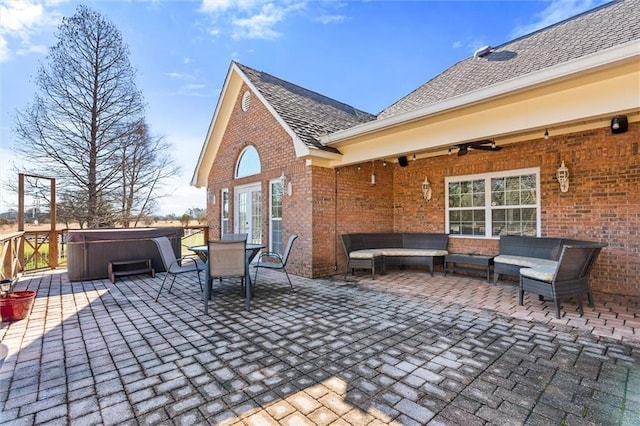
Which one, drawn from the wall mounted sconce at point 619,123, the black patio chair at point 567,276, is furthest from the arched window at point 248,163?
the wall mounted sconce at point 619,123

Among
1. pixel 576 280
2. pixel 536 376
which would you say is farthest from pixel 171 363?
pixel 576 280

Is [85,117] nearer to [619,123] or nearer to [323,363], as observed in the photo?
[323,363]

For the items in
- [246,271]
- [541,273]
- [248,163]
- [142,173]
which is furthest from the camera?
[142,173]

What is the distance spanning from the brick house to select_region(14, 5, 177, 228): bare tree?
579 cm

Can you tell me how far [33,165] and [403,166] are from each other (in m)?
14.5

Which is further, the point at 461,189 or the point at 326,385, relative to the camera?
the point at 461,189

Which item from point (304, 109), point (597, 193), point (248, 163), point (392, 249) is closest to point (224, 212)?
point (248, 163)

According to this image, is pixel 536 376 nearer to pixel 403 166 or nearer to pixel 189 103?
pixel 403 166

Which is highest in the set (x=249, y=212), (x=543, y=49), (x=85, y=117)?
(x=85, y=117)

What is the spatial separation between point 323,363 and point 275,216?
558cm

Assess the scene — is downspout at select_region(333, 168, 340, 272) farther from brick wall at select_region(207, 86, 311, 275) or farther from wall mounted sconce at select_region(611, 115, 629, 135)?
wall mounted sconce at select_region(611, 115, 629, 135)

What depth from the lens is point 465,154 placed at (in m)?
7.23

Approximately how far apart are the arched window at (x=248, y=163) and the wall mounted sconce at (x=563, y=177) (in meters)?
6.98

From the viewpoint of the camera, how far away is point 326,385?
7.95ft
